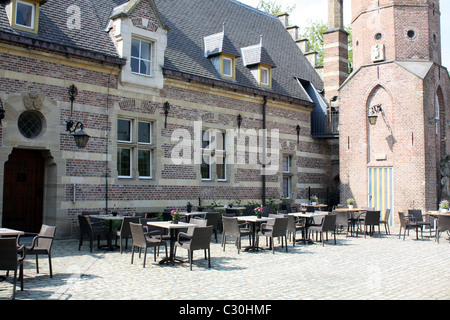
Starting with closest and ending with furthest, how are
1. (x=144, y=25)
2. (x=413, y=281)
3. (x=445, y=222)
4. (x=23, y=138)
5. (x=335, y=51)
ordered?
(x=413, y=281)
(x=23, y=138)
(x=445, y=222)
(x=144, y=25)
(x=335, y=51)

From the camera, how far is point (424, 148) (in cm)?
1611

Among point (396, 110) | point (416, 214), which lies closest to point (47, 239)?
point (416, 214)

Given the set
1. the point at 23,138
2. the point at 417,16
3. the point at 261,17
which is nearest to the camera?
the point at 23,138

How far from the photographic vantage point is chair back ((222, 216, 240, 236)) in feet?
32.4

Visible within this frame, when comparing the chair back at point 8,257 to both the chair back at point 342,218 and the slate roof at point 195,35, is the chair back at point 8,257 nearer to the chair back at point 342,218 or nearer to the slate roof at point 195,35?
the slate roof at point 195,35

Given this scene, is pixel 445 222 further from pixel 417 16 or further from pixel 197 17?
pixel 197 17

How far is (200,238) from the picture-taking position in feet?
26.3

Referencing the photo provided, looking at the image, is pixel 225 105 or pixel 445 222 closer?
pixel 445 222

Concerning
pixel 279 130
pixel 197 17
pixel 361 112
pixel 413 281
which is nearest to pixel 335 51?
pixel 361 112

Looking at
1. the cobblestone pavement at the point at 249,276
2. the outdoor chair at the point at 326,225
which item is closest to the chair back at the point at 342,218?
the outdoor chair at the point at 326,225

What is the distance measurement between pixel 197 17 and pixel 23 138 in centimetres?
950

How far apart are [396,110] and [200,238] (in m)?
11.7

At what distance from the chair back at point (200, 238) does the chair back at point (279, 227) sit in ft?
7.17

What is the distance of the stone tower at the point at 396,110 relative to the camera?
1633 centimetres
